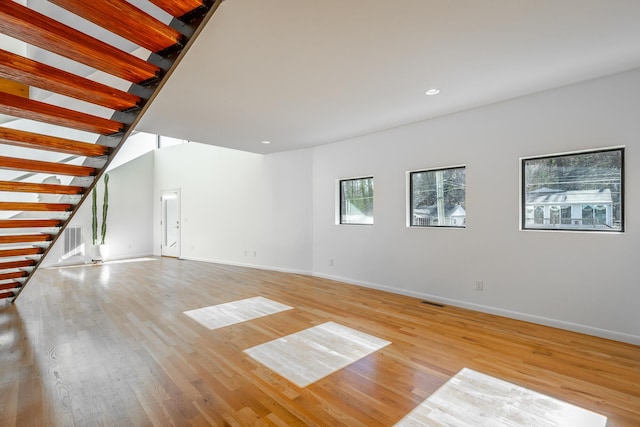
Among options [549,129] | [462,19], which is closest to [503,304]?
[549,129]

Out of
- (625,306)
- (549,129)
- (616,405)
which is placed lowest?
(616,405)

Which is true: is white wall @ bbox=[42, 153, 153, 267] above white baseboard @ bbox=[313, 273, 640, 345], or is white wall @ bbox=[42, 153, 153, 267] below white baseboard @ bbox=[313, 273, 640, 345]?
above

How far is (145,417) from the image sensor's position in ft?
5.89

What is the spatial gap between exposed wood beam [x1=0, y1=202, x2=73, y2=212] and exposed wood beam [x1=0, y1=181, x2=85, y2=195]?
0.17 meters

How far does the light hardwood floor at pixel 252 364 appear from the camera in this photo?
1.87 meters

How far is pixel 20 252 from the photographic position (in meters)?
3.31

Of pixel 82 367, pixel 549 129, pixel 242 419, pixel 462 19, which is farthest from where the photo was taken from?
pixel 549 129

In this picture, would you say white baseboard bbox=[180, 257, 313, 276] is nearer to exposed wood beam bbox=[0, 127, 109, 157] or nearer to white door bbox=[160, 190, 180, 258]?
white door bbox=[160, 190, 180, 258]

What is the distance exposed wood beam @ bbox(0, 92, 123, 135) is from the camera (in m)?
1.76

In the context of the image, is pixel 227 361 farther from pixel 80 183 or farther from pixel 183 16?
pixel 183 16

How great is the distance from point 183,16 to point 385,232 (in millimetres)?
3896

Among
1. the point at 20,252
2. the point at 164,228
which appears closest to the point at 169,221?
the point at 164,228

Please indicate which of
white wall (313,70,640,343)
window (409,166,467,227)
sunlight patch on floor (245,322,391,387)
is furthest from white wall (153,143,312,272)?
sunlight patch on floor (245,322,391,387)

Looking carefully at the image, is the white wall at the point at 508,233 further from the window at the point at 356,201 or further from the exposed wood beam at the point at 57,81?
the exposed wood beam at the point at 57,81
